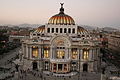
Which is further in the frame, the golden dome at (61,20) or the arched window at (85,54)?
the golden dome at (61,20)

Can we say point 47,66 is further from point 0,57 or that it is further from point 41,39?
point 0,57

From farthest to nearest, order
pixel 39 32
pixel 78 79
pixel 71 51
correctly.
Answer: pixel 39 32 < pixel 71 51 < pixel 78 79

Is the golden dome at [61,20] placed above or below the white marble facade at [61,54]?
above

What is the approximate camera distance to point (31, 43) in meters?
62.3

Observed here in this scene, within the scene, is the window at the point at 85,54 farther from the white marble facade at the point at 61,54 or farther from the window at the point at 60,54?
the window at the point at 60,54

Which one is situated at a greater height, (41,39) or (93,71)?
(41,39)

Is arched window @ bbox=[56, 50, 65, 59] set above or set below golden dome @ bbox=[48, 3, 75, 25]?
below

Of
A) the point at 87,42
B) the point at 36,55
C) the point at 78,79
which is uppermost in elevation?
the point at 87,42

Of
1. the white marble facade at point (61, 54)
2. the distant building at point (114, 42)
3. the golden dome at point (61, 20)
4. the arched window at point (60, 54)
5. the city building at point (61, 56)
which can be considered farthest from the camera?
the distant building at point (114, 42)

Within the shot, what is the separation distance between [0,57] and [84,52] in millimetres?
41400

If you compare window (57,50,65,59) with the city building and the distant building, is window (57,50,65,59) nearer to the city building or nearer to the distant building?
the city building

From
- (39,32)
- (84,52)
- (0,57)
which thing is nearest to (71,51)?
(84,52)

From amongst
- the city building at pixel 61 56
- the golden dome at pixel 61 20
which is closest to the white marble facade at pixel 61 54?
the city building at pixel 61 56

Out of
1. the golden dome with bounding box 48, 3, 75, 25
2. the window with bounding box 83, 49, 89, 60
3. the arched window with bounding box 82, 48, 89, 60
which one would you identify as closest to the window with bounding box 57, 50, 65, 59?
the arched window with bounding box 82, 48, 89, 60
